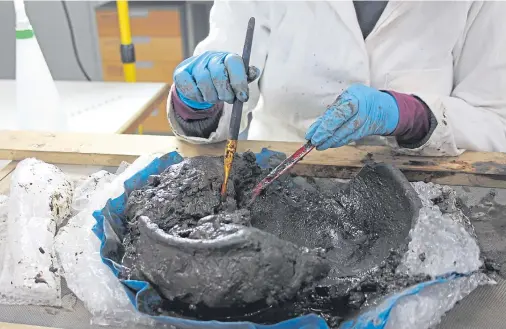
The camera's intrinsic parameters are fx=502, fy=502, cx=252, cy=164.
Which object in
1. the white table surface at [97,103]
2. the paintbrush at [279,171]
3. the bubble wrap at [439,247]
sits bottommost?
the white table surface at [97,103]

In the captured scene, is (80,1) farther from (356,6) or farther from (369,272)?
(369,272)

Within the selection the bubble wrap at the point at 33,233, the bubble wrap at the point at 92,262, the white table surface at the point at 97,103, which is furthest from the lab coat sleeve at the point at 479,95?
the white table surface at the point at 97,103

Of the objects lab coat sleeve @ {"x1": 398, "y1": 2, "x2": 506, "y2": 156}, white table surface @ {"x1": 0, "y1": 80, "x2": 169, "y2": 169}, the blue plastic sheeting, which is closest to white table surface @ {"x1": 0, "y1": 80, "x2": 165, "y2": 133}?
white table surface @ {"x1": 0, "y1": 80, "x2": 169, "y2": 169}

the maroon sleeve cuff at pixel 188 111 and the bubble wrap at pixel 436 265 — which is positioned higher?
the maroon sleeve cuff at pixel 188 111

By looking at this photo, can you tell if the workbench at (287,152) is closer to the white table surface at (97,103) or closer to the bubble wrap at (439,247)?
the bubble wrap at (439,247)

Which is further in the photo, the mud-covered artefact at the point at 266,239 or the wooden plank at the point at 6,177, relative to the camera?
the wooden plank at the point at 6,177

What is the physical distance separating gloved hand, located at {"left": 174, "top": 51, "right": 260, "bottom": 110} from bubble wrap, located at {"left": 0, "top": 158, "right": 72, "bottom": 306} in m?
0.40

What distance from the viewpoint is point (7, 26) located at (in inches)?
126

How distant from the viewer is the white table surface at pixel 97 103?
2.03m

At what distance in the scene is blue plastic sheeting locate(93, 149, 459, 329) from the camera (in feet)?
2.72

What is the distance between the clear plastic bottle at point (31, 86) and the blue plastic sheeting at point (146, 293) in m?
0.78

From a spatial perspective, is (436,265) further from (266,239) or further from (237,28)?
(237,28)

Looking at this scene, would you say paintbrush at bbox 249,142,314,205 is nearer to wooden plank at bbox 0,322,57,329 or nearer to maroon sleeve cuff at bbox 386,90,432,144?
maroon sleeve cuff at bbox 386,90,432,144

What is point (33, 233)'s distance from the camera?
1.09 meters
